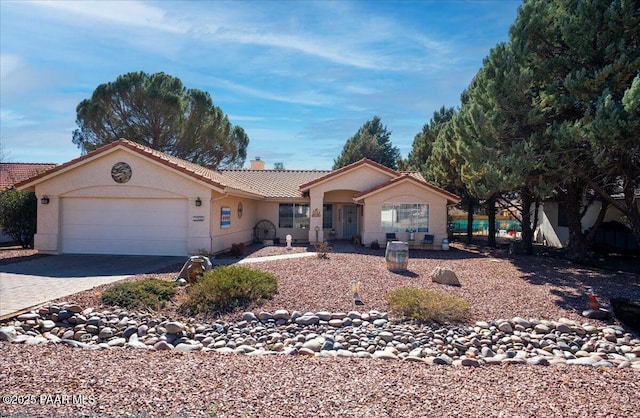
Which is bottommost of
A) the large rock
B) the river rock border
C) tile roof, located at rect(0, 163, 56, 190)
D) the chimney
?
the river rock border

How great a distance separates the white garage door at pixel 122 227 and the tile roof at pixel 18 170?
11485 mm

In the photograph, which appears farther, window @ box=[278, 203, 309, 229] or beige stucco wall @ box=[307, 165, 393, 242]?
window @ box=[278, 203, 309, 229]

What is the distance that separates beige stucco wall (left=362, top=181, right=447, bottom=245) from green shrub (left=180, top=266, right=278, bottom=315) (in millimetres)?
10985

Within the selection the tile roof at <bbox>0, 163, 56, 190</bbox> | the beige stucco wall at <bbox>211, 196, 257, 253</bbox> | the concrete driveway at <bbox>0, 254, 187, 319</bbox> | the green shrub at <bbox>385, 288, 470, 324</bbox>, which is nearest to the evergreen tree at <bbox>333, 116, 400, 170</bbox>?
the beige stucco wall at <bbox>211, 196, 257, 253</bbox>

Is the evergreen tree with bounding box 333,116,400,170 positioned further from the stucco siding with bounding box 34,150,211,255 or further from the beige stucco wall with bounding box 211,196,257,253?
the stucco siding with bounding box 34,150,211,255

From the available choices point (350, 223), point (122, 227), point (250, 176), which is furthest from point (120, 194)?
point (350, 223)

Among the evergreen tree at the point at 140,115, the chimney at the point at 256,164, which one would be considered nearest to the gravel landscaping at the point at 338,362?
the evergreen tree at the point at 140,115

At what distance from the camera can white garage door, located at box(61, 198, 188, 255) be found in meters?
16.8

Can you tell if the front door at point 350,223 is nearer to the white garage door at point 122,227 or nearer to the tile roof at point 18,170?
the white garage door at point 122,227

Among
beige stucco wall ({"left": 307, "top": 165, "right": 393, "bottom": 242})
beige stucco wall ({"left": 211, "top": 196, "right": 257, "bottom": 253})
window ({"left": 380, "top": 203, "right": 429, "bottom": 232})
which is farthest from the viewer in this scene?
beige stucco wall ({"left": 307, "top": 165, "right": 393, "bottom": 242})

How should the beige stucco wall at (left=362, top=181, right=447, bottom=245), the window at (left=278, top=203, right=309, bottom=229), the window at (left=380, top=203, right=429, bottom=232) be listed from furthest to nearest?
the window at (left=278, top=203, right=309, bottom=229)
the window at (left=380, top=203, right=429, bottom=232)
the beige stucco wall at (left=362, top=181, right=447, bottom=245)

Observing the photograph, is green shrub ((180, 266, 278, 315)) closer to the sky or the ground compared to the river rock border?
closer to the sky

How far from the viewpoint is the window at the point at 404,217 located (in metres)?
20.7

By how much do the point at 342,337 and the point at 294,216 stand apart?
16621 mm
